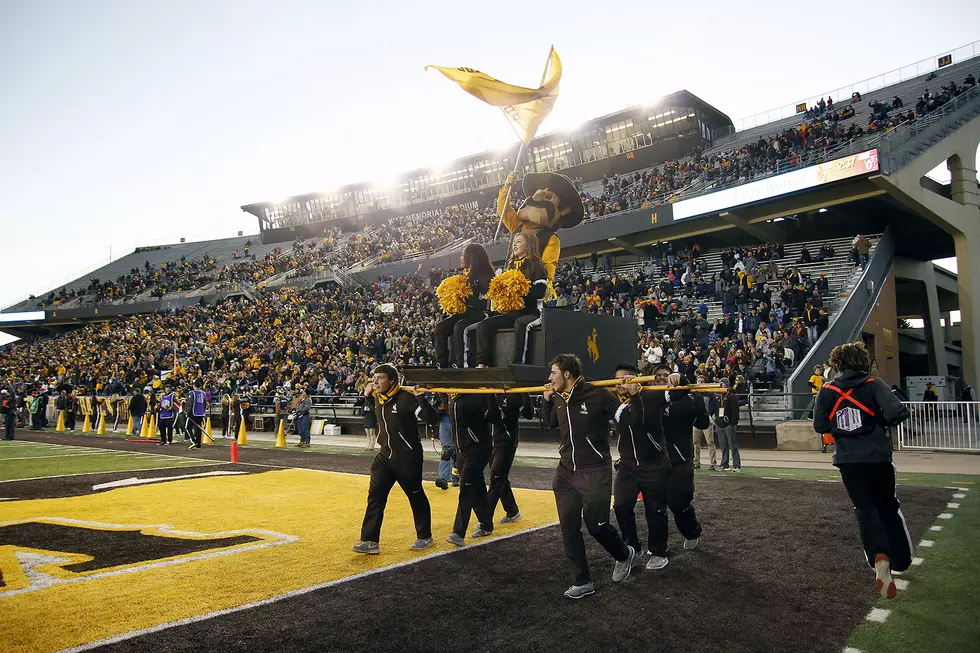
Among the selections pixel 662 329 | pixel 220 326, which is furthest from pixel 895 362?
pixel 220 326

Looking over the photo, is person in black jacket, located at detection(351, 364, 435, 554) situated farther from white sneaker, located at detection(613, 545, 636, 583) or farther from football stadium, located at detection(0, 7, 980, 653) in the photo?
white sneaker, located at detection(613, 545, 636, 583)

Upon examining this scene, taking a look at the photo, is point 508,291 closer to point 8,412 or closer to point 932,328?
point 8,412

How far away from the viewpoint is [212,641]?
4.19 metres

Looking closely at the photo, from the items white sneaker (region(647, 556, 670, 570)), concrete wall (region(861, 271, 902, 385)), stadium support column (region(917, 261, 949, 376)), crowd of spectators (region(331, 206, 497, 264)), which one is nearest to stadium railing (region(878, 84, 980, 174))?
concrete wall (region(861, 271, 902, 385))

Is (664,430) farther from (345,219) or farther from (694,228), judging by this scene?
(345,219)

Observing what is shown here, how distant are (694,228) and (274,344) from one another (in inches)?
816

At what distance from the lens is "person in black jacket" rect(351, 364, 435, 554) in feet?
21.4

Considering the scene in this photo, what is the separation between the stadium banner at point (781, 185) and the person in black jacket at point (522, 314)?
17.7m

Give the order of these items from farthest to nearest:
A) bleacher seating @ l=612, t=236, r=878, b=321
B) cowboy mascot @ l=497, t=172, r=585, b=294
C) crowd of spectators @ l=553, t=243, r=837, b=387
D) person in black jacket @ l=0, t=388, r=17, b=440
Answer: person in black jacket @ l=0, t=388, r=17, b=440 < bleacher seating @ l=612, t=236, r=878, b=321 < crowd of spectators @ l=553, t=243, r=837, b=387 < cowboy mascot @ l=497, t=172, r=585, b=294

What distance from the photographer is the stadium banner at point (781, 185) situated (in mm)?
20609

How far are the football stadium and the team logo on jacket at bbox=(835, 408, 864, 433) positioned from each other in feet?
0.06

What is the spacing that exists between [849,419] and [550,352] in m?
2.53

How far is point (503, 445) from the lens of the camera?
780 centimetres

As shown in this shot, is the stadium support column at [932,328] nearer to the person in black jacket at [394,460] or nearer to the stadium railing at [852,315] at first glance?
the stadium railing at [852,315]
